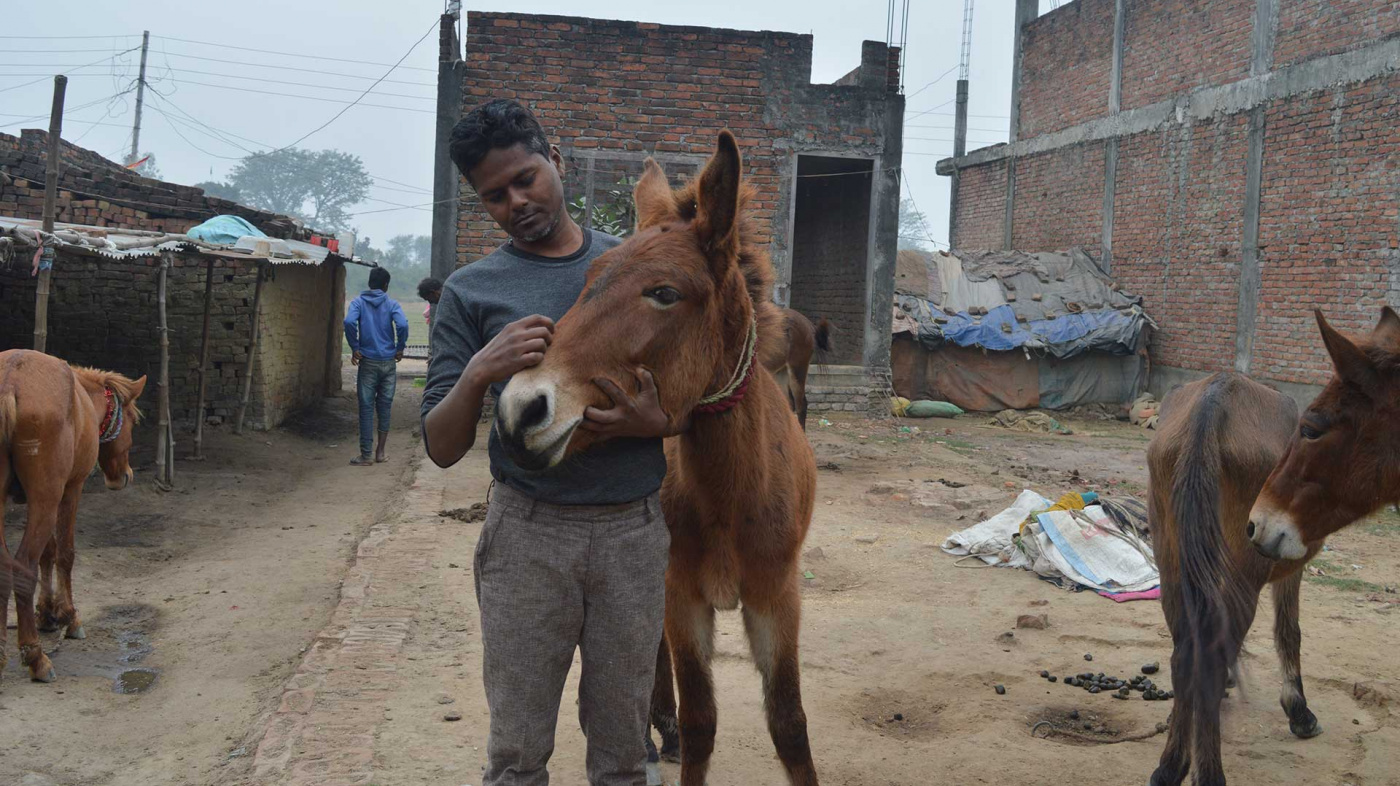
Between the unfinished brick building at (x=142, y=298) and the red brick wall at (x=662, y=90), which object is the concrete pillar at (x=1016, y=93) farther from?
the unfinished brick building at (x=142, y=298)

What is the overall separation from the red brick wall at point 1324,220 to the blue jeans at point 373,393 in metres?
13.8

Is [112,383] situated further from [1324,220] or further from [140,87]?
[140,87]

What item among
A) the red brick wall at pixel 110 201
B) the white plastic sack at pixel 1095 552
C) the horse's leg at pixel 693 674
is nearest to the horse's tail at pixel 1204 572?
the horse's leg at pixel 693 674

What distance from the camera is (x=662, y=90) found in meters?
14.0

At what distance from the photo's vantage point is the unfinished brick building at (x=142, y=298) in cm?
1170

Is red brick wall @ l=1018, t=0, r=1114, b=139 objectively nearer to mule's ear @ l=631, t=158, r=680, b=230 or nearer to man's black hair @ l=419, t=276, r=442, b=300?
man's black hair @ l=419, t=276, r=442, b=300

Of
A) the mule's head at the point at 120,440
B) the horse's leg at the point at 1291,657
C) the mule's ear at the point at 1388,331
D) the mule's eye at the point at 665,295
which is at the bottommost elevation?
the horse's leg at the point at 1291,657

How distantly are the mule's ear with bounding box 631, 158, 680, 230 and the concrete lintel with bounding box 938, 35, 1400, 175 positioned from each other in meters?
15.6

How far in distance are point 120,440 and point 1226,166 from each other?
1744cm

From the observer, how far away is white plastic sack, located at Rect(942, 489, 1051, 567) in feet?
22.8

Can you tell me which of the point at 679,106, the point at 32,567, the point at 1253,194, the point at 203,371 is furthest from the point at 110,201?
the point at 1253,194

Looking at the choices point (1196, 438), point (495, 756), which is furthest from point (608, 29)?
point (495, 756)

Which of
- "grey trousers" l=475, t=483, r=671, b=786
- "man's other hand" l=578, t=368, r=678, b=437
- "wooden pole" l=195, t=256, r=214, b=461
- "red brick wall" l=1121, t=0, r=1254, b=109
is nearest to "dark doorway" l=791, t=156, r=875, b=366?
"red brick wall" l=1121, t=0, r=1254, b=109

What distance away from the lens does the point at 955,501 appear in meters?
9.05
